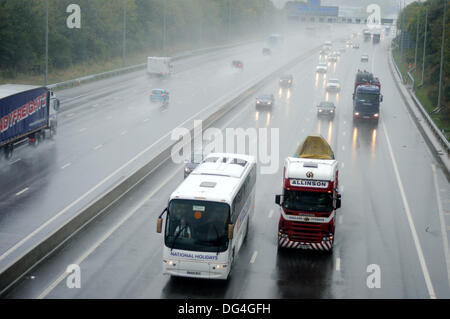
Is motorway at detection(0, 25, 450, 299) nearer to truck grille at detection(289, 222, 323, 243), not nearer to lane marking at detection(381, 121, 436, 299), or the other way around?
lane marking at detection(381, 121, 436, 299)

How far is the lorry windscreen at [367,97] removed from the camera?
2251 inches

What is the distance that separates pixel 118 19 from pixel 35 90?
235ft

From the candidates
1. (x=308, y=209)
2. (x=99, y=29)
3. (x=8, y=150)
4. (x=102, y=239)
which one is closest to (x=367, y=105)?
(x=8, y=150)

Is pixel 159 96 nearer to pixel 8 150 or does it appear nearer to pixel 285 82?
pixel 285 82

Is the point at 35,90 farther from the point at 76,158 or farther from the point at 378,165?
the point at 378,165

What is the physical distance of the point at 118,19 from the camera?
11112 cm

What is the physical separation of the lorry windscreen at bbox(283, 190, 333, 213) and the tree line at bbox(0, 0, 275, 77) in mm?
58870

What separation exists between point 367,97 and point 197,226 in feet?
130

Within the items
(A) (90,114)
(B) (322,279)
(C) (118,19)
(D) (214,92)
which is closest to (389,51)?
(C) (118,19)

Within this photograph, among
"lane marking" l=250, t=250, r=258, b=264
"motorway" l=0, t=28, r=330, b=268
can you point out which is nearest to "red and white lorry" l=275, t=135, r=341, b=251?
"lane marking" l=250, t=250, r=258, b=264

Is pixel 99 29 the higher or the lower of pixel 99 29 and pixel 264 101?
the higher

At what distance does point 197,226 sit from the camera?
2061cm

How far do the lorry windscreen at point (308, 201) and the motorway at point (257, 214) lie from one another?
173cm

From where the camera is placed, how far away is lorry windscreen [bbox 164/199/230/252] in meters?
20.5
